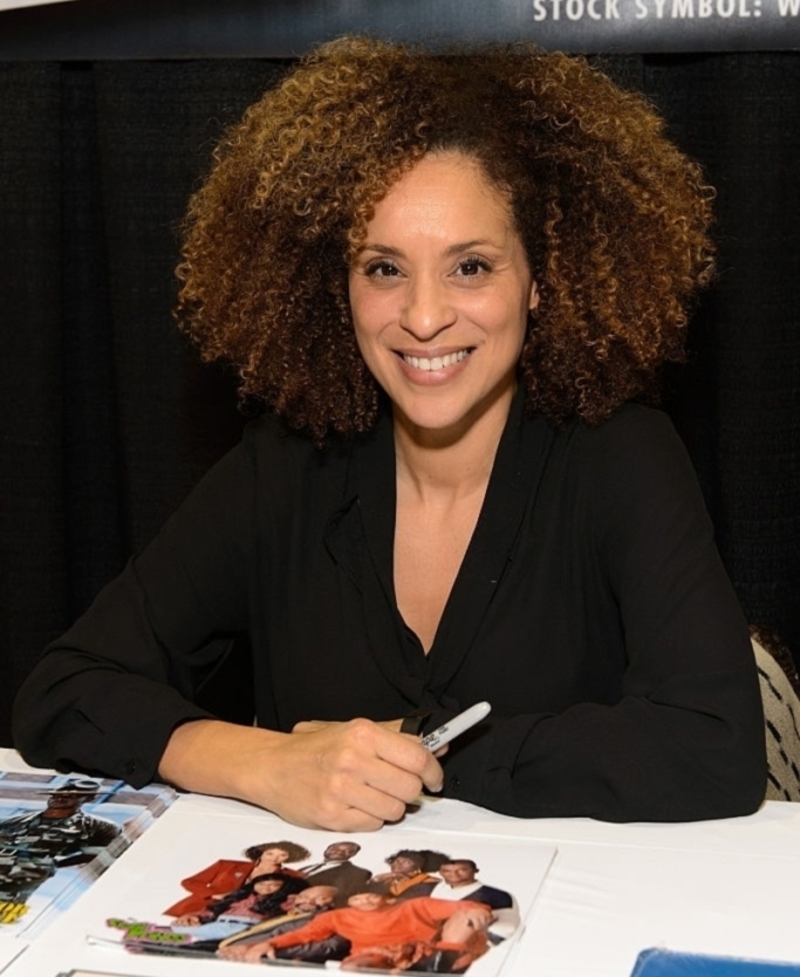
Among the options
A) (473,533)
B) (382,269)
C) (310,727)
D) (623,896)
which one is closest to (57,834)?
(310,727)

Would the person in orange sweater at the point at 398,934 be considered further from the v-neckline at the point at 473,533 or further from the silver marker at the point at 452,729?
the v-neckline at the point at 473,533

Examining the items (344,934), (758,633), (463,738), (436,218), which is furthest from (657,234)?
(344,934)

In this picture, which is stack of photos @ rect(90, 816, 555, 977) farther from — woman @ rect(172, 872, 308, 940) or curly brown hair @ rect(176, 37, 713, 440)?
curly brown hair @ rect(176, 37, 713, 440)

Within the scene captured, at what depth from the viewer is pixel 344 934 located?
3.59 feet

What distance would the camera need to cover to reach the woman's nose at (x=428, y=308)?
5.26 ft

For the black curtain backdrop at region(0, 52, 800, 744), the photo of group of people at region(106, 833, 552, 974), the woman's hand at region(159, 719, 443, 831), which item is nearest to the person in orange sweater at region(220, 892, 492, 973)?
the photo of group of people at region(106, 833, 552, 974)

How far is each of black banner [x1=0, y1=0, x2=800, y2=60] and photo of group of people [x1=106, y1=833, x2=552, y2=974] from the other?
4.11 feet

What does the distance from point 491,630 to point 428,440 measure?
256 mm

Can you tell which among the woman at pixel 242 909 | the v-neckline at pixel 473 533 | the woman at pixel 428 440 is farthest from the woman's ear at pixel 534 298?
the woman at pixel 242 909

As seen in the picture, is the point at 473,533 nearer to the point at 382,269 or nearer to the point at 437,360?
the point at 437,360

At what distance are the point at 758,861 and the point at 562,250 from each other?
31.1 inches

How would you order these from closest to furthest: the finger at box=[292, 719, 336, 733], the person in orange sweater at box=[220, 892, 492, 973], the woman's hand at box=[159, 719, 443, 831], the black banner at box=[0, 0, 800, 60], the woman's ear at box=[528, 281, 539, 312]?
the person in orange sweater at box=[220, 892, 492, 973]
the woman's hand at box=[159, 719, 443, 831]
the finger at box=[292, 719, 336, 733]
the woman's ear at box=[528, 281, 539, 312]
the black banner at box=[0, 0, 800, 60]

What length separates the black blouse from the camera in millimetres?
1383

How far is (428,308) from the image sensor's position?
1.60 m
